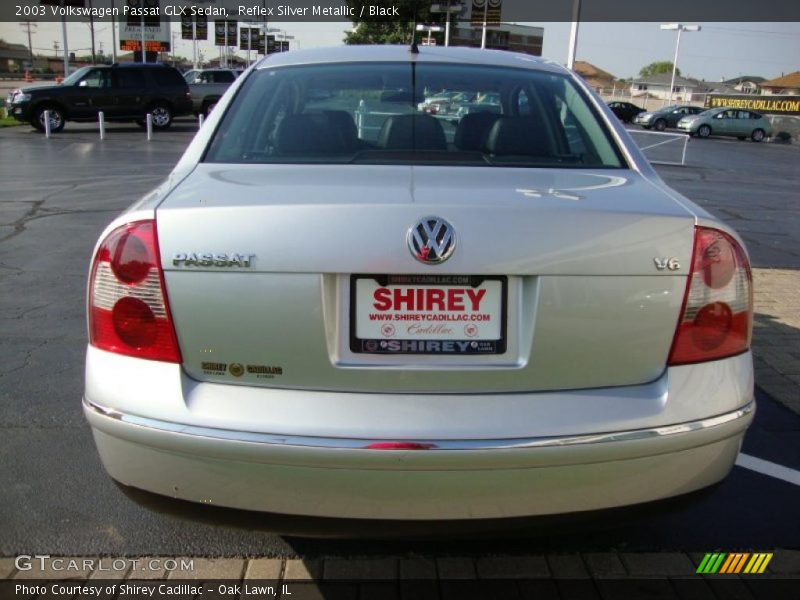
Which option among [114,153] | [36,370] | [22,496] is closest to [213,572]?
[22,496]

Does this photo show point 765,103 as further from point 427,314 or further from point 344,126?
point 427,314

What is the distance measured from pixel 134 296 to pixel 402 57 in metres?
1.90

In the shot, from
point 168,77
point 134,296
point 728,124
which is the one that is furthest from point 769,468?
point 728,124

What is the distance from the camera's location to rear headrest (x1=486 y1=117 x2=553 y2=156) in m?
2.95

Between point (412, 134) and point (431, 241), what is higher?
point (412, 134)

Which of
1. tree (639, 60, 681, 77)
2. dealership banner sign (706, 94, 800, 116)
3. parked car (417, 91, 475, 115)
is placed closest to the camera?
parked car (417, 91, 475, 115)

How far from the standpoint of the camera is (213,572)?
2.60 metres

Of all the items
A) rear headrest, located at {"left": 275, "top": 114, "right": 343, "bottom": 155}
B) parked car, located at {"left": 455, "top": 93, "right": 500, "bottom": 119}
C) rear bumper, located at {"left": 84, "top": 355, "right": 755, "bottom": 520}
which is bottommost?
rear bumper, located at {"left": 84, "top": 355, "right": 755, "bottom": 520}

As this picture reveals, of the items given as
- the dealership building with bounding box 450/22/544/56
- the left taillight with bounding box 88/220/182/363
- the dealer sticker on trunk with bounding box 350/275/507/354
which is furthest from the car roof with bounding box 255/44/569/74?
the dealership building with bounding box 450/22/544/56

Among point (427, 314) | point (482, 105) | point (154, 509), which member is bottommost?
point (154, 509)

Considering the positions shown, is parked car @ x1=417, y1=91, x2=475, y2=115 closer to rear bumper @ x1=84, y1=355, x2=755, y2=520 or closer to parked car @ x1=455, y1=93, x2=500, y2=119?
parked car @ x1=455, y1=93, x2=500, y2=119

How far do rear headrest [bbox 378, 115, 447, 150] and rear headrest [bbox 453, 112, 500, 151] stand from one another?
12 centimetres

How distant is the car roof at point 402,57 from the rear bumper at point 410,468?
6.37ft

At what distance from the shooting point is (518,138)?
3.01m
